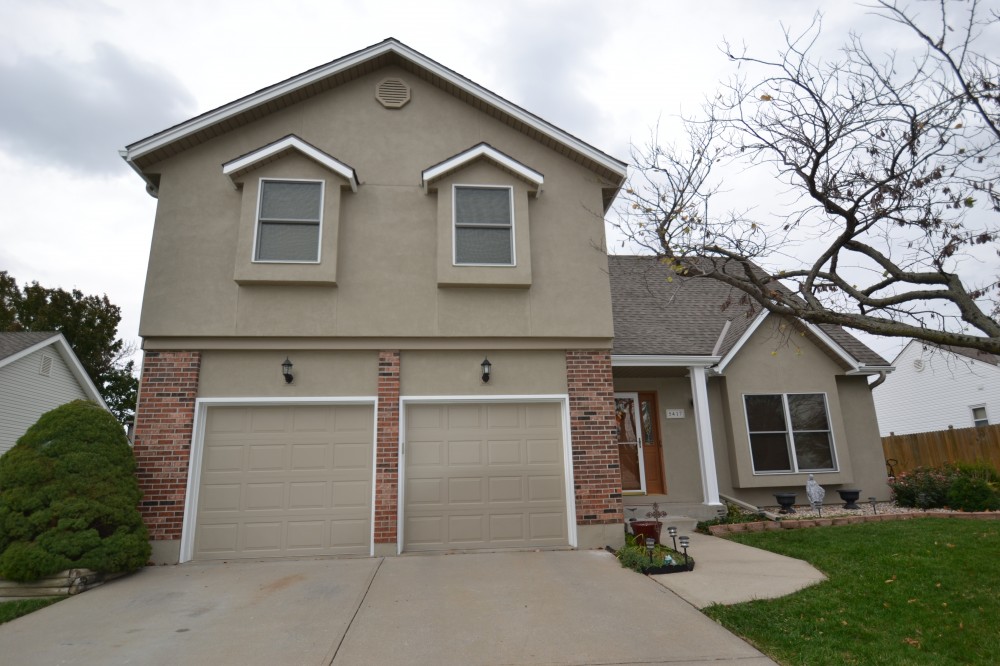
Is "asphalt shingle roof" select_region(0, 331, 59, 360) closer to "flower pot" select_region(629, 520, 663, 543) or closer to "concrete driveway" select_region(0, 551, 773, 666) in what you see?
"concrete driveway" select_region(0, 551, 773, 666)

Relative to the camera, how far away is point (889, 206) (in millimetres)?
6805

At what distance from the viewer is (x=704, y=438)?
10953 mm

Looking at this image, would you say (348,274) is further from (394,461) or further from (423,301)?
(394,461)

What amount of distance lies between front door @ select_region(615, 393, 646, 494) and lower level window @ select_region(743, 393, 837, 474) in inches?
90.7

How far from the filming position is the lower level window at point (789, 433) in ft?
39.6

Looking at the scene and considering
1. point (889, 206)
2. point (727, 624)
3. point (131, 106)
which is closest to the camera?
point (727, 624)

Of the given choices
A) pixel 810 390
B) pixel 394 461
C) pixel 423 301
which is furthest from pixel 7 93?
pixel 810 390

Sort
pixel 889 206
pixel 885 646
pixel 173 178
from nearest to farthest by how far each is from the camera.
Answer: pixel 885 646 → pixel 889 206 → pixel 173 178

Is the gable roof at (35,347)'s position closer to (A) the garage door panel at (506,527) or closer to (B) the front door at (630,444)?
(A) the garage door panel at (506,527)

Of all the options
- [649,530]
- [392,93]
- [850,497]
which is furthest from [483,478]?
[850,497]

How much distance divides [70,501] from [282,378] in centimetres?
285

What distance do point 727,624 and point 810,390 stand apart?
8.55 m

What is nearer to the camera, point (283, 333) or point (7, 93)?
point (283, 333)

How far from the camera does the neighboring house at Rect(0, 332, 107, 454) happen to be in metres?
16.4
